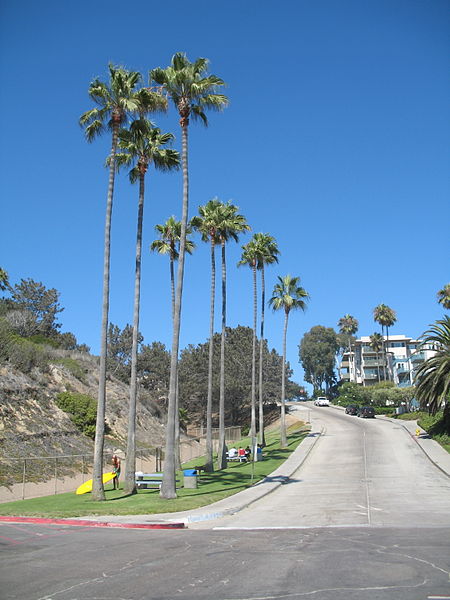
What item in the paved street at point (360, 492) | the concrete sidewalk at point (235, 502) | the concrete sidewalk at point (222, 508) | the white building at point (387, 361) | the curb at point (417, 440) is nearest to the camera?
the concrete sidewalk at point (235, 502)

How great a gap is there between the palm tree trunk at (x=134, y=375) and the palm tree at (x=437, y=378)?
2103 cm

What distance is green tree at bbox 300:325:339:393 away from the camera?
134250 mm

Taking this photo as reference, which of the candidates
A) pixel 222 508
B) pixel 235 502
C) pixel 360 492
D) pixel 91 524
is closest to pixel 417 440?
pixel 360 492

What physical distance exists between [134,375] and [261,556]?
1528cm

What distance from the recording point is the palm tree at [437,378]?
36906 millimetres

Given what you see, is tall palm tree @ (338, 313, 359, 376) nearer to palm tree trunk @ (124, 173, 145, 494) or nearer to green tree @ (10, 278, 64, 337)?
green tree @ (10, 278, 64, 337)

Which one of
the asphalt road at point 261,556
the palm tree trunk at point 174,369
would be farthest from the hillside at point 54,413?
the asphalt road at point 261,556

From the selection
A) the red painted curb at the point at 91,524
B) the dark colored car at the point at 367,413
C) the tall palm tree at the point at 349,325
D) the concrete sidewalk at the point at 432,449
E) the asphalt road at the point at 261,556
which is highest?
the tall palm tree at the point at 349,325

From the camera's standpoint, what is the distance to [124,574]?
9336 mm

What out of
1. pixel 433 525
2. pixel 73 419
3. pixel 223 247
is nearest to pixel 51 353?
pixel 73 419

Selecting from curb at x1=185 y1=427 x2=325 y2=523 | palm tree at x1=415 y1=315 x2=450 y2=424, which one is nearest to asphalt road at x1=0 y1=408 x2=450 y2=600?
curb at x1=185 y1=427 x2=325 y2=523

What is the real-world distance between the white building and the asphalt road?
94.3 m

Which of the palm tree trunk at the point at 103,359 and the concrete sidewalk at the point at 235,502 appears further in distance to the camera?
the palm tree trunk at the point at 103,359

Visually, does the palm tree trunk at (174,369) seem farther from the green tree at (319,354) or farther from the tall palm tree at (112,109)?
the green tree at (319,354)
